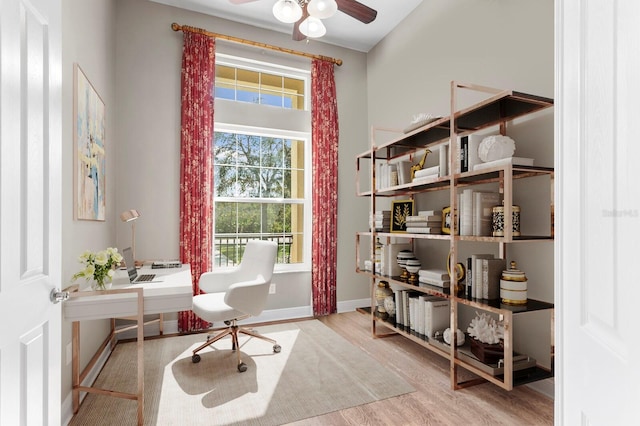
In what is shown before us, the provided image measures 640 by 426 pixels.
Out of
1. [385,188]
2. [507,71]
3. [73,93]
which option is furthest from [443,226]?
[73,93]

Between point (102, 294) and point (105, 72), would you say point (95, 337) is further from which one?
point (105, 72)

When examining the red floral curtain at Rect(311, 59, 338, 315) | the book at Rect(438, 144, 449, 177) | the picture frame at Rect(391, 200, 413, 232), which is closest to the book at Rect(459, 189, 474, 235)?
the book at Rect(438, 144, 449, 177)

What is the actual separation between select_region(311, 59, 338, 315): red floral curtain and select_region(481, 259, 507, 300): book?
2050mm

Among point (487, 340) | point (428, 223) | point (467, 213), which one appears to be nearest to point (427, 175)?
point (428, 223)

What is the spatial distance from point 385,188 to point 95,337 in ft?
8.77

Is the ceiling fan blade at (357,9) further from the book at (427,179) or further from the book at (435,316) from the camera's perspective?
the book at (435,316)

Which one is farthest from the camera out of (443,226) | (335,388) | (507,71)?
(443,226)

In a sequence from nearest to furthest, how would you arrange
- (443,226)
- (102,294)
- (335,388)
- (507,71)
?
1. (102,294)
2. (335,388)
3. (507,71)
4. (443,226)

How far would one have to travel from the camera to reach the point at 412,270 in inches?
116

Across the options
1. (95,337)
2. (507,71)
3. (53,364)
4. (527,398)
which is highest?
(507,71)

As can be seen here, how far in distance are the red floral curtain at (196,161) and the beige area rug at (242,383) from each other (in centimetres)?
71

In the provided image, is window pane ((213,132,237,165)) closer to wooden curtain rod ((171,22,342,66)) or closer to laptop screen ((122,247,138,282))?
wooden curtain rod ((171,22,342,66))

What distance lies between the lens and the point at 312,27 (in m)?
2.51
